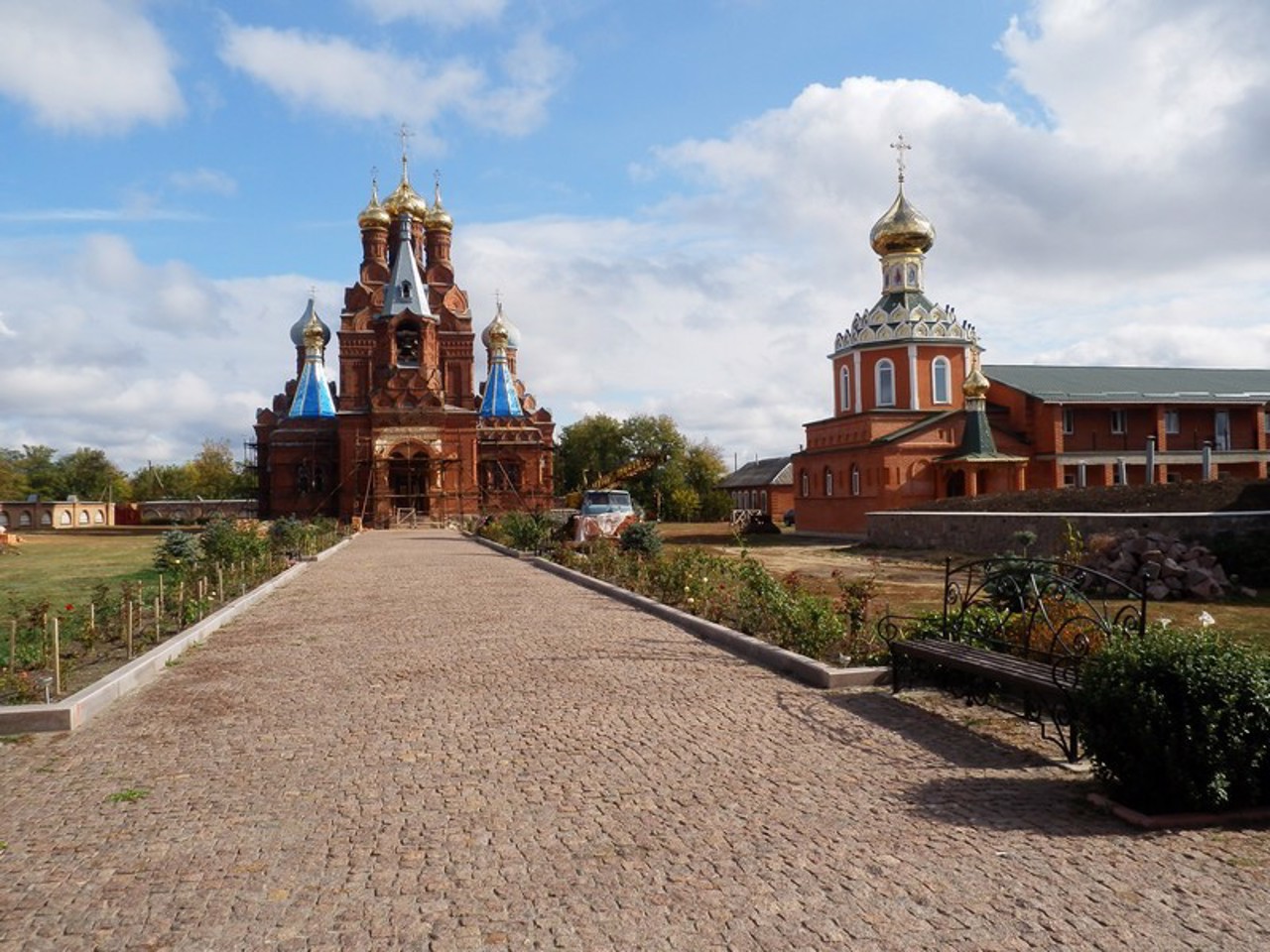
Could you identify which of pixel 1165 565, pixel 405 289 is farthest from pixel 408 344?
pixel 1165 565

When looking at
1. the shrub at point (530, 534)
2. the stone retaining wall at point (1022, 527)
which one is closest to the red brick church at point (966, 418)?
the stone retaining wall at point (1022, 527)

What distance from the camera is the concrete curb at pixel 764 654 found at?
8164 millimetres

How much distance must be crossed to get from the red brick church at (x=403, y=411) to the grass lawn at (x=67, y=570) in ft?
50.4

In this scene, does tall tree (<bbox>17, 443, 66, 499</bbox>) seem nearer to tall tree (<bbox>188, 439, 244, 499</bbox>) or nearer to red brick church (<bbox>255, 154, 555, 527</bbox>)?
tall tree (<bbox>188, 439, 244, 499</bbox>)

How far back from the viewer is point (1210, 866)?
14.3ft

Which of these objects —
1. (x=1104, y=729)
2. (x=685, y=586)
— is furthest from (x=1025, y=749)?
(x=685, y=586)

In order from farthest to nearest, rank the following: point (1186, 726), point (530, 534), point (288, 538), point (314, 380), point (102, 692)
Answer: point (314, 380), point (530, 534), point (288, 538), point (102, 692), point (1186, 726)

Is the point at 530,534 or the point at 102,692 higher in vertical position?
the point at 530,534

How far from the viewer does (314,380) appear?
192ft

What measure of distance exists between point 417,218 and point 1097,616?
57871 millimetres

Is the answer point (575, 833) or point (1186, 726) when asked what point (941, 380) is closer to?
point (1186, 726)

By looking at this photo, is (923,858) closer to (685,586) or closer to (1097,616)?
(1097,616)

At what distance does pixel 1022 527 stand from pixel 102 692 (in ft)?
67.0

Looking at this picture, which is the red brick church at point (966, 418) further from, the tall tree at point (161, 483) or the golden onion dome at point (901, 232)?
the tall tree at point (161, 483)
